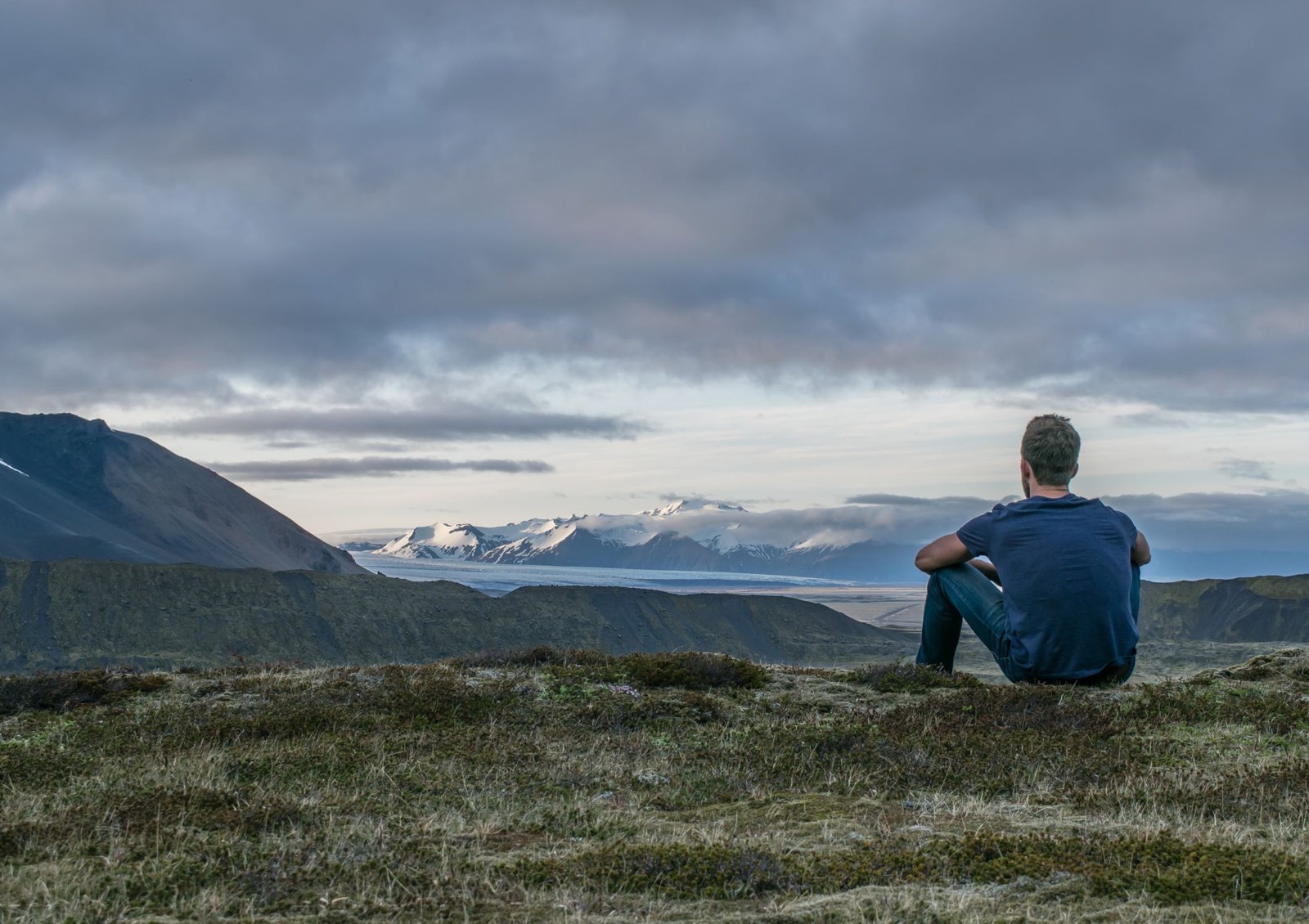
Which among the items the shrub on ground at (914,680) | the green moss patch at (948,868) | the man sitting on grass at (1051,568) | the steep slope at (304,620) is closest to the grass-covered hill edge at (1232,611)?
the steep slope at (304,620)

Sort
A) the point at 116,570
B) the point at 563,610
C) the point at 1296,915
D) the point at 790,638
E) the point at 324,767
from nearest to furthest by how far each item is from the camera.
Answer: the point at 1296,915
the point at 324,767
the point at 116,570
the point at 563,610
the point at 790,638

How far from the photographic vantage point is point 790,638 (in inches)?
4739

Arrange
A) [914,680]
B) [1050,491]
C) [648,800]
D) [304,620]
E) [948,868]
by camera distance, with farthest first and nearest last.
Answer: [304,620] → [914,680] → [1050,491] → [648,800] → [948,868]

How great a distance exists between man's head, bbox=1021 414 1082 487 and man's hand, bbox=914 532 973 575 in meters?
0.89

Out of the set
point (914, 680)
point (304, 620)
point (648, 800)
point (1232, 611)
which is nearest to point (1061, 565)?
point (914, 680)

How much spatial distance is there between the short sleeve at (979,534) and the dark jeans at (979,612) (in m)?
0.67

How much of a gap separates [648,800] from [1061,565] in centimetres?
416

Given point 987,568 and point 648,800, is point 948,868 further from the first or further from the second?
point 987,568

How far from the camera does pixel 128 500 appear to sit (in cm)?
18038

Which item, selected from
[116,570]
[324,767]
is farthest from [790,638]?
[324,767]

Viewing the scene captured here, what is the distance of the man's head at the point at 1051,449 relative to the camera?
8711 millimetres

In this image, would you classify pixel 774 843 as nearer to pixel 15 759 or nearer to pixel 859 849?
pixel 859 849

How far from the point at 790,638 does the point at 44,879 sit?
119m

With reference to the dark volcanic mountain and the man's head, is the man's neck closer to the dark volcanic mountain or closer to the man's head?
the man's head
